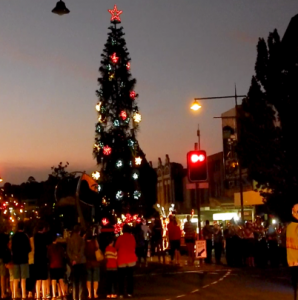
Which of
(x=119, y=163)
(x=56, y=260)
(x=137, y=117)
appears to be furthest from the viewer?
(x=119, y=163)

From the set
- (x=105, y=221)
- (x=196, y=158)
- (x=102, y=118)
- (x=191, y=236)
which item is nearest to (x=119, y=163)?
(x=102, y=118)

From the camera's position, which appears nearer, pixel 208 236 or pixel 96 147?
pixel 208 236

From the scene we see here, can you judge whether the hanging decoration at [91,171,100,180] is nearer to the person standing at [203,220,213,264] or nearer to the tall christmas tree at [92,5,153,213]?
the tall christmas tree at [92,5,153,213]

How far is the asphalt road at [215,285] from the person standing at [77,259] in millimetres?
1406

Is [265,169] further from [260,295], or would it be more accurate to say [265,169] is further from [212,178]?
[212,178]

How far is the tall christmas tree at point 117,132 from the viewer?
51719mm

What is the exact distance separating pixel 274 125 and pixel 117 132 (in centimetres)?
2389

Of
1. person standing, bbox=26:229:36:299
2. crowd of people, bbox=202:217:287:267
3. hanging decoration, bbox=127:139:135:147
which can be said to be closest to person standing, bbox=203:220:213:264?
crowd of people, bbox=202:217:287:267

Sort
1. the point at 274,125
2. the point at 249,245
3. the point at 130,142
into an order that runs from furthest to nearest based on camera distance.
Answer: the point at 130,142 < the point at 274,125 < the point at 249,245

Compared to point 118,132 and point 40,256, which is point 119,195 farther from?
point 40,256

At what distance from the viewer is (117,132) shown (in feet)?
169

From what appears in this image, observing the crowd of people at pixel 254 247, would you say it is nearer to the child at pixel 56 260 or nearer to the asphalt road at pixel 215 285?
the asphalt road at pixel 215 285

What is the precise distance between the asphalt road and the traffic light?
9.35ft

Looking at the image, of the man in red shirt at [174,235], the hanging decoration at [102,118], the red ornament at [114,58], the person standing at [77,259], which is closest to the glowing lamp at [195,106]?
the man in red shirt at [174,235]
